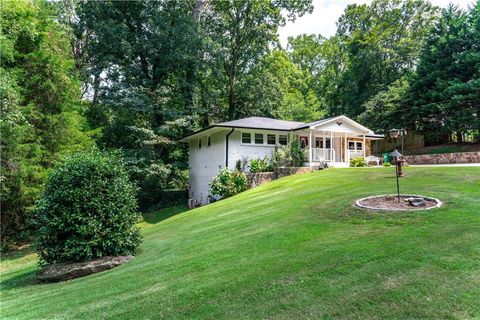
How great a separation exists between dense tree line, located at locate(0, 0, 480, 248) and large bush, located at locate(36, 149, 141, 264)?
21.4ft

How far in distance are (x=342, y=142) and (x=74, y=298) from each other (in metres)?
22.1

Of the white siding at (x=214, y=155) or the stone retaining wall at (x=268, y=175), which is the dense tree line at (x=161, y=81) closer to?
the white siding at (x=214, y=155)

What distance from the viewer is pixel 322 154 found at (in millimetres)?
21250

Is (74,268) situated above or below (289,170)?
below

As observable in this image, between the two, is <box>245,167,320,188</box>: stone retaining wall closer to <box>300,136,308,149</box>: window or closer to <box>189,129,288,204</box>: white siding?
<box>189,129,288,204</box>: white siding

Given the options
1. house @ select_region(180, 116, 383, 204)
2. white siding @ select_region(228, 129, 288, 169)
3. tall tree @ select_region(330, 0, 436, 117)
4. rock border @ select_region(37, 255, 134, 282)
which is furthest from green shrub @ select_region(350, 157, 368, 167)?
rock border @ select_region(37, 255, 134, 282)

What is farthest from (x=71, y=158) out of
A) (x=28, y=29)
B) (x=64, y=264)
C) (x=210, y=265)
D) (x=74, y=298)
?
(x=28, y=29)

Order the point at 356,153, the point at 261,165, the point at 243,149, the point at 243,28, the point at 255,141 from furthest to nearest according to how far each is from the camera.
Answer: the point at 243,28 → the point at 356,153 → the point at 255,141 → the point at 243,149 → the point at 261,165

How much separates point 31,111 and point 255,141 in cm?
1218

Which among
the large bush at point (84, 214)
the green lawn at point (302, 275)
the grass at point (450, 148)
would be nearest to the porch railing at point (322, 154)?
the grass at point (450, 148)

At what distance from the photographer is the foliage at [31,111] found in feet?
45.0

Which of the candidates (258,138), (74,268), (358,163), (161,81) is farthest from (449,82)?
(74,268)

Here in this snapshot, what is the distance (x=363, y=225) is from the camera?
6223mm

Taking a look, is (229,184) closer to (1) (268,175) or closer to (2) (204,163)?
(1) (268,175)
